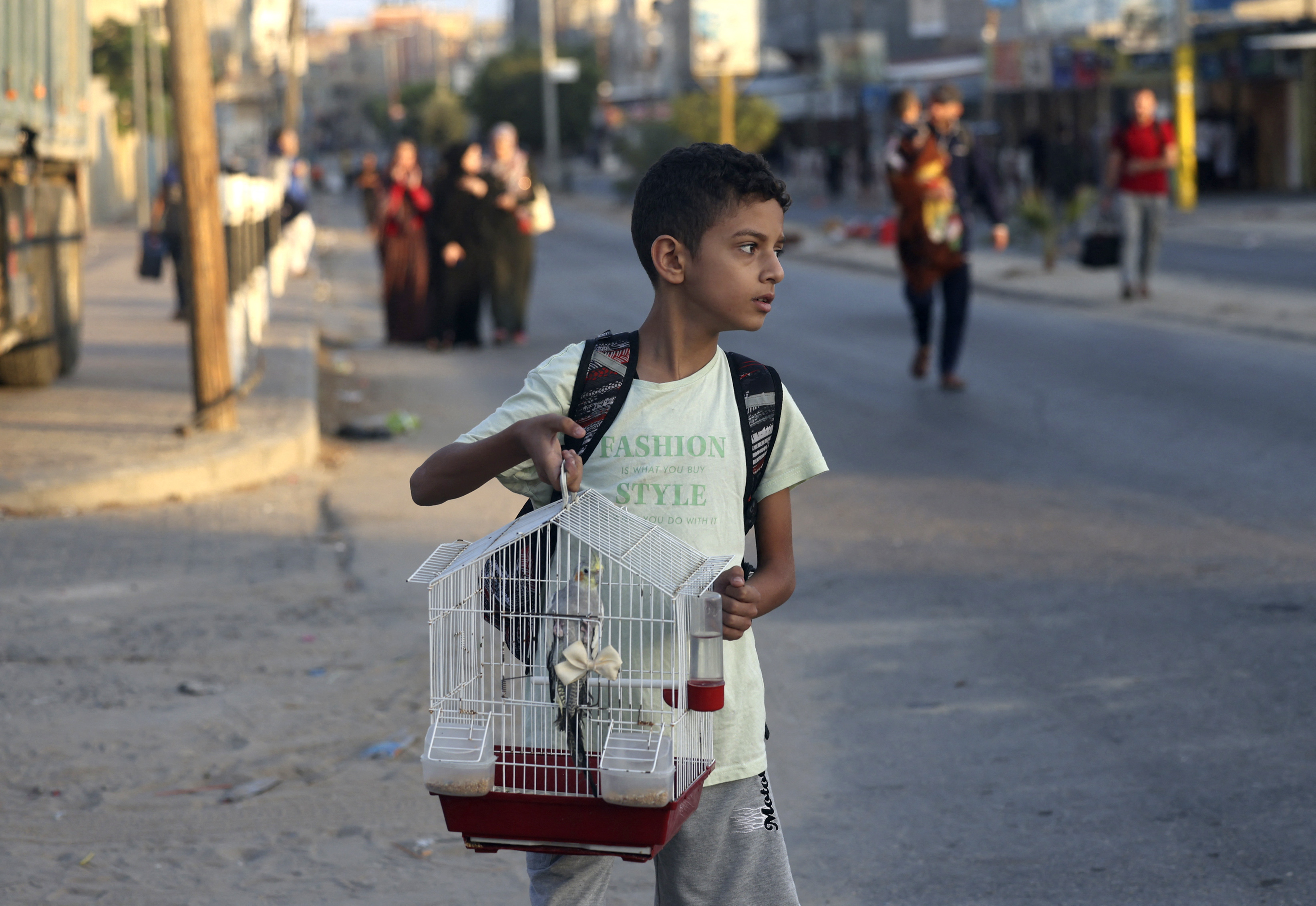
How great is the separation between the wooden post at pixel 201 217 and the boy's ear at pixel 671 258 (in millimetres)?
6836

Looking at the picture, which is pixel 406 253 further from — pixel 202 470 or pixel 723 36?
pixel 723 36

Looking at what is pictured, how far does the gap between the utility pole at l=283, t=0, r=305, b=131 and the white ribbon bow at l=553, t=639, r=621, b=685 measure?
36.3 meters

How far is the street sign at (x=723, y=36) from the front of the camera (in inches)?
1225

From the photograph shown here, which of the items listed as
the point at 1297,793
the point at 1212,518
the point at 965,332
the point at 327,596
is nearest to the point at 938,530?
the point at 1212,518

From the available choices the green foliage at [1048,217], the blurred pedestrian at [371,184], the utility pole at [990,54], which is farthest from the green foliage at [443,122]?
the green foliage at [1048,217]

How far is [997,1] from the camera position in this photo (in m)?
39.2

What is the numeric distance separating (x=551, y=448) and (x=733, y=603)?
1.10ft

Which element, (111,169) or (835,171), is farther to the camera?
(111,169)

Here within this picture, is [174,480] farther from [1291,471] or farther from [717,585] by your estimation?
[717,585]

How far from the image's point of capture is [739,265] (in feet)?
7.91

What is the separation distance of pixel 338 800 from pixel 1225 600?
3.29m

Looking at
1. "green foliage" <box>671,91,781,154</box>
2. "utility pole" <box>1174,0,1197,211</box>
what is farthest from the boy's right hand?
"green foliage" <box>671,91,781,154</box>

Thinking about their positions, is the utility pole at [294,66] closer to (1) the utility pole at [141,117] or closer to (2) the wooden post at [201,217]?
(1) the utility pole at [141,117]

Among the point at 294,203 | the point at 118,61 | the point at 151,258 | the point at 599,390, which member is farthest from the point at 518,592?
the point at 118,61
